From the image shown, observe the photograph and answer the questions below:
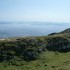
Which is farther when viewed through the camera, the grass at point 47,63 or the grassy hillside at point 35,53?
the grassy hillside at point 35,53

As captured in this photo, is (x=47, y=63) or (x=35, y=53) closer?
(x=47, y=63)

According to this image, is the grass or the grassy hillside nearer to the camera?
the grass

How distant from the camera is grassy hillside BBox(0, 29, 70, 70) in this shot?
115 ft

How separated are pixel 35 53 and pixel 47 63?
5.27 metres

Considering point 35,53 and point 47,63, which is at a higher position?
point 35,53

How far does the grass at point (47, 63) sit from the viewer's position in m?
32.6

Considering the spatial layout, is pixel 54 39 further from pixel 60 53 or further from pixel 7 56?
pixel 7 56

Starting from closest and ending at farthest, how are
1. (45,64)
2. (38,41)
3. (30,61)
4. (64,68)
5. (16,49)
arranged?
(64,68), (45,64), (30,61), (16,49), (38,41)

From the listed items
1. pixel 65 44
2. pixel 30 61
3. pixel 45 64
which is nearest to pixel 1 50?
pixel 30 61

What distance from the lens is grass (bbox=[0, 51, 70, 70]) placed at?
3262 cm

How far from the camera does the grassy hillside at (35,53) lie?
35.1 meters

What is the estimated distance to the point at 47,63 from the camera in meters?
35.7

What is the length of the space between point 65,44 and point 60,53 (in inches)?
149

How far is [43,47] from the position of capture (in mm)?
43500
